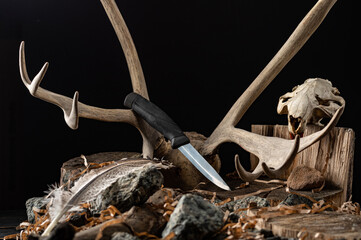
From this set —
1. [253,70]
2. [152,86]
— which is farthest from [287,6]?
[152,86]

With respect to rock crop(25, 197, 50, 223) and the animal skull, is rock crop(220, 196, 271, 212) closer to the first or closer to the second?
the animal skull

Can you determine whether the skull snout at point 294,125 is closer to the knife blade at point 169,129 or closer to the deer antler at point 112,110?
the knife blade at point 169,129

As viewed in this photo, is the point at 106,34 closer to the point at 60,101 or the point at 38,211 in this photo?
the point at 60,101

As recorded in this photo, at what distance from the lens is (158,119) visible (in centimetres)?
214

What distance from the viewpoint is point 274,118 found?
300cm

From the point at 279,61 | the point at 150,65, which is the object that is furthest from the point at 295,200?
the point at 150,65

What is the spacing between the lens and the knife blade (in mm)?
2025

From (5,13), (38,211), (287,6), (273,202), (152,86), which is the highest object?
(5,13)

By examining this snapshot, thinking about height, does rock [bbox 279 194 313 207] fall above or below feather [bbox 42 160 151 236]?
below

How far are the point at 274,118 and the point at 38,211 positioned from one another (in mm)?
1622

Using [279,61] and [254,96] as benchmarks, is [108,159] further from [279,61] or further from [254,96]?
[279,61]


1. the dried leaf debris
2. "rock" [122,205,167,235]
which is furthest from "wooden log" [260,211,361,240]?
"rock" [122,205,167,235]

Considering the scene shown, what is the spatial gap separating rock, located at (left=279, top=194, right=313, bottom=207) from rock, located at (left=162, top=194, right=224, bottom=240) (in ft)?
1.44

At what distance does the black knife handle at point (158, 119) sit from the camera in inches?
82.0
